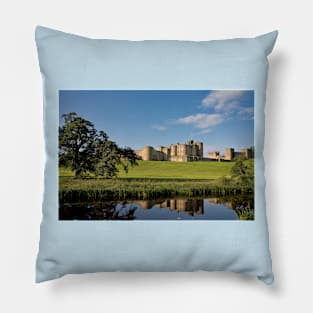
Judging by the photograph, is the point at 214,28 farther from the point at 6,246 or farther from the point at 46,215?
the point at 6,246

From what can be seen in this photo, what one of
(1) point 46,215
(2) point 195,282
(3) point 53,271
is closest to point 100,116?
(1) point 46,215

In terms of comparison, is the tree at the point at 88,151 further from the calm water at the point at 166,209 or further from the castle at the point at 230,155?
the castle at the point at 230,155

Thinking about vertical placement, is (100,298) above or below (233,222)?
below

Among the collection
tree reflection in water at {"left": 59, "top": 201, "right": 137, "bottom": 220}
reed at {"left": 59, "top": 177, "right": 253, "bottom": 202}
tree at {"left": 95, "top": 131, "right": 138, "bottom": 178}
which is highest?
tree at {"left": 95, "top": 131, "right": 138, "bottom": 178}

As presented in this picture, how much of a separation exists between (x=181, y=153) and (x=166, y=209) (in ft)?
0.42

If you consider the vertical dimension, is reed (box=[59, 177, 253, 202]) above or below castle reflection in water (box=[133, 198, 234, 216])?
above

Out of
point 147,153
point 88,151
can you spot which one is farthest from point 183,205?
point 88,151

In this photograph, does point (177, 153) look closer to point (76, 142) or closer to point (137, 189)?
point (137, 189)

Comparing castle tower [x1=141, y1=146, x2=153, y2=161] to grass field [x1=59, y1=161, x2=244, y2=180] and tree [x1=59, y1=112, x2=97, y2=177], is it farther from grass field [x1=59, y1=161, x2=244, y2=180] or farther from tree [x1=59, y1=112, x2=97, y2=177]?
tree [x1=59, y1=112, x2=97, y2=177]

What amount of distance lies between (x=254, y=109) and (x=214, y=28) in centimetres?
→ 26

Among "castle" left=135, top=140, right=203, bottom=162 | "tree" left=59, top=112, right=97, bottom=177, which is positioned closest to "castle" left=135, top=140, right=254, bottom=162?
"castle" left=135, top=140, right=203, bottom=162

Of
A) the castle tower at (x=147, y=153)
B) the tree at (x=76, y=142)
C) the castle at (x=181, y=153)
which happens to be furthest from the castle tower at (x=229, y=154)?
Result: the tree at (x=76, y=142)

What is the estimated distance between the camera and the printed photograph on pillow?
1.28m

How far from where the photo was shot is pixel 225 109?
4.23 ft
